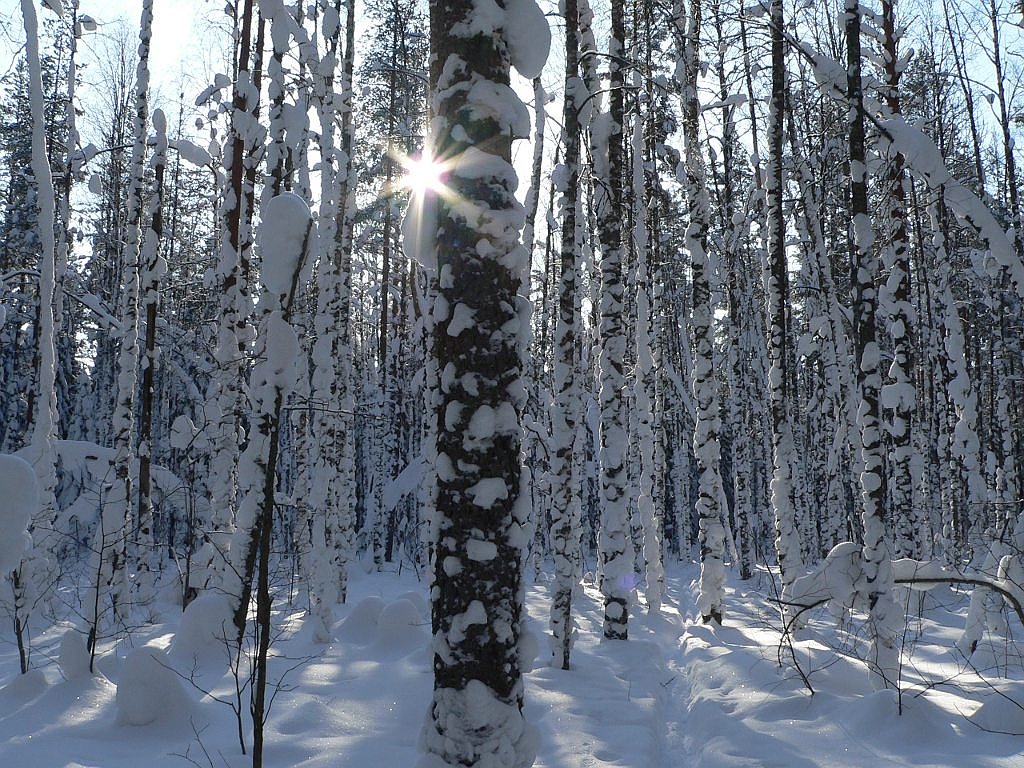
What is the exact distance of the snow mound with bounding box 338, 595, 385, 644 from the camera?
9812mm

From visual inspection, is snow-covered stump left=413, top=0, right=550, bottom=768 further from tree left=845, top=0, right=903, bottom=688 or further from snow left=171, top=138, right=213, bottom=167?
snow left=171, top=138, right=213, bottom=167

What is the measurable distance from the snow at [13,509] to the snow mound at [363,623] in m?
7.10

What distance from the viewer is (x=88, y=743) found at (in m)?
5.53

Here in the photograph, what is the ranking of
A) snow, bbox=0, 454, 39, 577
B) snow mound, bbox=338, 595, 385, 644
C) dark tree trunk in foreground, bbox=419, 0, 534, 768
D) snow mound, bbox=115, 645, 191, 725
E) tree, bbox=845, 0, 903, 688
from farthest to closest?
snow mound, bbox=338, 595, 385, 644
tree, bbox=845, 0, 903, 688
snow mound, bbox=115, 645, 191, 725
dark tree trunk in foreground, bbox=419, 0, 534, 768
snow, bbox=0, 454, 39, 577

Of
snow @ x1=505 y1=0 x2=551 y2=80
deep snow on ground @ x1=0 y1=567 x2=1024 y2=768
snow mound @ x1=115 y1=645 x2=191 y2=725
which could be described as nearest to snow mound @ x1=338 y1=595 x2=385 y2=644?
deep snow on ground @ x1=0 y1=567 x2=1024 y2=768

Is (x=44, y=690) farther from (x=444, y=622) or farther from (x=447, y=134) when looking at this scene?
(x=447, y=134)

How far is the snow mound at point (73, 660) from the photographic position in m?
7.02

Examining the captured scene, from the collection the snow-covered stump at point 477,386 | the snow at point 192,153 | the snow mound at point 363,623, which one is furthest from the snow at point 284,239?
the snow at point 192,153

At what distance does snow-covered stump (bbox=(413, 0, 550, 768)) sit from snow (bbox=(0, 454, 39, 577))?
6.16 ft

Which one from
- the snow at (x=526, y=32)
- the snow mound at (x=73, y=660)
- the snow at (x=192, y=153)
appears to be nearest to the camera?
the snow at (x=526, y=32)

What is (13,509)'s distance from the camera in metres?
3.15

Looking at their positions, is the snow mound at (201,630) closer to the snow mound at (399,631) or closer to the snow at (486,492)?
the snow mound at (399,631)

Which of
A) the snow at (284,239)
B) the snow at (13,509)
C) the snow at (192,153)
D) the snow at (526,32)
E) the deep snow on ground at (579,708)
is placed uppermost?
the snow at (192,153)

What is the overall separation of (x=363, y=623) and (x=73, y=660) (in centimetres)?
385
